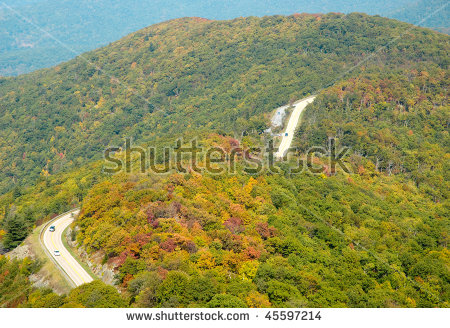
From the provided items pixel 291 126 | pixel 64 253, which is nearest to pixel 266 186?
pixel 64 253

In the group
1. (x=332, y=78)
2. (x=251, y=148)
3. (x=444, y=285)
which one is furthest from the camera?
(x=332, y=78)

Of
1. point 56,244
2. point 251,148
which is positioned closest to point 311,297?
point 56,244

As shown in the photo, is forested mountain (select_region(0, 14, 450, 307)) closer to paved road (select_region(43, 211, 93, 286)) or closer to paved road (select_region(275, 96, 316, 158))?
paved road (select_region(43, 211, 93, 286))

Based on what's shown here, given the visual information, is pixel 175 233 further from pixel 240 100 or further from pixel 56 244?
pixel 240 100
